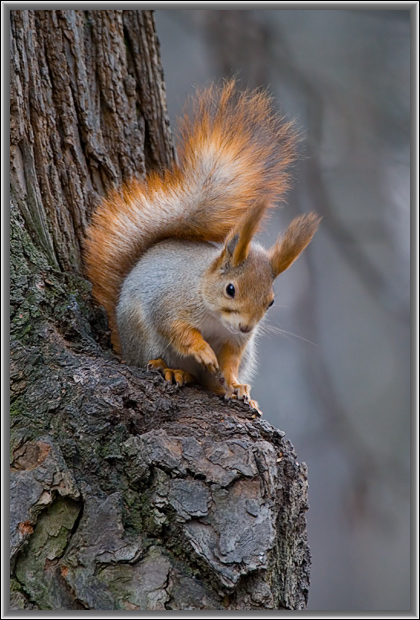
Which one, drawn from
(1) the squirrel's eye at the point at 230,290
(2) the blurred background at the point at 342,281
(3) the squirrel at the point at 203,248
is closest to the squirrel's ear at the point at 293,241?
(3) the squirrel at the point at 203,248

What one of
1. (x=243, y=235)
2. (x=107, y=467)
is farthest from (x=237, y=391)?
(x=107, y=467)

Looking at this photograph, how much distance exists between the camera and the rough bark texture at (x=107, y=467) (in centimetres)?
119

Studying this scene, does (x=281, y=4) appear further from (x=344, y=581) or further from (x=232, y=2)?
(x=344, y=581)

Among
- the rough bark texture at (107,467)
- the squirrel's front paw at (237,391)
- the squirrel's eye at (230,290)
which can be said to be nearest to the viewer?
the rough bark texture at (107,467)

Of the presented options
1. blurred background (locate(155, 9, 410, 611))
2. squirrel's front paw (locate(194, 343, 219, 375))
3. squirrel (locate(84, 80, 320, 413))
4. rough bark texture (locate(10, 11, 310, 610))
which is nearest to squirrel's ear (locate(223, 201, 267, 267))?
squirrel (locate(84, 80, 320, 413))

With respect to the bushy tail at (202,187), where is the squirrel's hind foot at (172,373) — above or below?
below

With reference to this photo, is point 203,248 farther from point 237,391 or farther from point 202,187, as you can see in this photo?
point 237,391

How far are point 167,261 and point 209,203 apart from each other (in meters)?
0.20

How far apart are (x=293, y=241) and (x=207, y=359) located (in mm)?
392

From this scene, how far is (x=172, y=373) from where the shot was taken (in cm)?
173

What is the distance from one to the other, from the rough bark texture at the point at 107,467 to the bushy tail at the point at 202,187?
0.16 meters

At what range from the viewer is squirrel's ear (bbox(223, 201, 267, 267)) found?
168 cm

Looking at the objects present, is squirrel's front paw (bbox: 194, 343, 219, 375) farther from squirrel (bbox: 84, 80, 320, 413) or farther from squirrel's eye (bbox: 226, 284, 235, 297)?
squirrel's eye (bbox: 226, 284, 235, 297)

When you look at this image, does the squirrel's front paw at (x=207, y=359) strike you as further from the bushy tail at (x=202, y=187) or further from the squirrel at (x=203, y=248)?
the bushy tail at (x=202, y=187)
